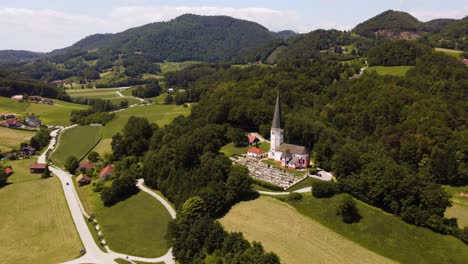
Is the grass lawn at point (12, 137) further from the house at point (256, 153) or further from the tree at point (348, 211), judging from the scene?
the tree at point (348, 211)

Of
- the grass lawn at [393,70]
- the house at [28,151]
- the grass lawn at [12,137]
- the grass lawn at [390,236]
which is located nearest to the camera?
the grass lawn at [390,236]

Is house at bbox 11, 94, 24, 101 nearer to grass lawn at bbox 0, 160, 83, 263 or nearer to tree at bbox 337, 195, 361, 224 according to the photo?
grass lawn at bbox 0, 160, 83, 263

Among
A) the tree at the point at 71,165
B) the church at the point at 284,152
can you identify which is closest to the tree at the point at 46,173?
the tree at the point at 71,165

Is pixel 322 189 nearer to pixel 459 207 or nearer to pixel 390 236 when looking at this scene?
pixel 390 236

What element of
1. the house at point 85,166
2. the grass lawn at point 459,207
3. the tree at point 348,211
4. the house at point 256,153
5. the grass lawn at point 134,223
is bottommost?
the grass lawn at point 459,207

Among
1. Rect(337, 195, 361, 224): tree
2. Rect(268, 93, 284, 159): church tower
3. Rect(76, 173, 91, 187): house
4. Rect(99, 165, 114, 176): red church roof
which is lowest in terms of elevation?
Rect(76, 173, 91, 187): house

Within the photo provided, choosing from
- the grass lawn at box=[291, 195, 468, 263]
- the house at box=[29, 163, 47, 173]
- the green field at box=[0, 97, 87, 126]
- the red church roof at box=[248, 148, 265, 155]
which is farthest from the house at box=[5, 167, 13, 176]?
the grass lawn at box=[291, 195, 468, 263]

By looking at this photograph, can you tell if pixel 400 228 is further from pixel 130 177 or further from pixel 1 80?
pixel 1 80
